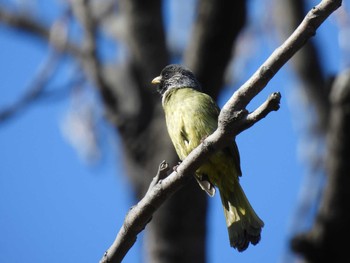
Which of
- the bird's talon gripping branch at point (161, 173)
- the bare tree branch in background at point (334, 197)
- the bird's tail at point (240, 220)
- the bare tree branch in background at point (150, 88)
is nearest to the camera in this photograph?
the bird's talon gripping branch at point (161, 173)

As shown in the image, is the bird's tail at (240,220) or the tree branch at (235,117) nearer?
the tree branch at (235,117)

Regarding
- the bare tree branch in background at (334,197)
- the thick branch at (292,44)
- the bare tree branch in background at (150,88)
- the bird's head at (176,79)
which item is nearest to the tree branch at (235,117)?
the thick branch at (292,44)

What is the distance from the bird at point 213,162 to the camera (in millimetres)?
4457

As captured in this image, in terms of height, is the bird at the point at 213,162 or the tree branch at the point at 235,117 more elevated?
the bird at the point at 213,162

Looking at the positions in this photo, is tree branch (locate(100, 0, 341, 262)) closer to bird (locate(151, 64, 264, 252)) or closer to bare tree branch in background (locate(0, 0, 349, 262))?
bird (locate(151, 64, 264, 252))

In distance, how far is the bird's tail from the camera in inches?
171

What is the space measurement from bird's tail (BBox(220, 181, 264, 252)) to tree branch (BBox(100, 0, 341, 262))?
0.81 meters

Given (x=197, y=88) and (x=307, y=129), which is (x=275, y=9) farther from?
(x=197, y=88)

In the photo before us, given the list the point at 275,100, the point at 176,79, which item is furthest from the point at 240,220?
the point at 176,79

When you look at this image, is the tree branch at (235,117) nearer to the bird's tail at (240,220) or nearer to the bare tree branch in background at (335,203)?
the bird's tail at (240,220)

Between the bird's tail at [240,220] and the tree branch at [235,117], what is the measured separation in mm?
814

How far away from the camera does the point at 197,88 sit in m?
5.86

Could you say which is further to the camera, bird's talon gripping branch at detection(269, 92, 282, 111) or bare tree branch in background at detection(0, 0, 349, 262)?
bare tree branch in background at detection(0, 0, 349, 262)

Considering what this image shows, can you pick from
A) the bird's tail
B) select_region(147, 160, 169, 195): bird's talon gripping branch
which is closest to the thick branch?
select_region(147, 160, 169, 195): bird's talon gripping branch
